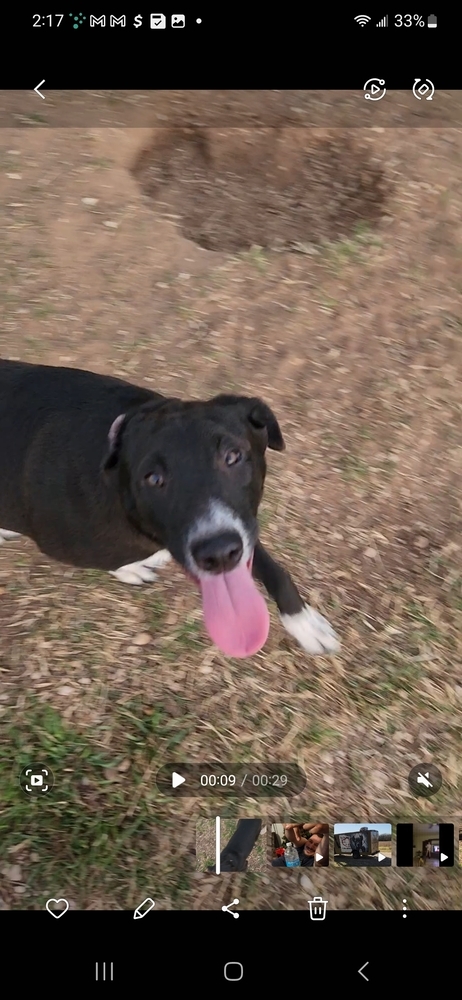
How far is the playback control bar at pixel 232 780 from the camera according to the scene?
106 inches

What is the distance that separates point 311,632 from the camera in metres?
3.26

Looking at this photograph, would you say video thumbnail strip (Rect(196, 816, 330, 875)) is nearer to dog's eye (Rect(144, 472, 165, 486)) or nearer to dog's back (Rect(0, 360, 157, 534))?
dog's eye (Rect(144, 472, 165, 486))

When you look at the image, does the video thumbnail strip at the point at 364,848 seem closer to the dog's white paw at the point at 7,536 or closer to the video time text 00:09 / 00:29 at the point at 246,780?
the video time text 00:09 / 00:29 at the point at 246,780

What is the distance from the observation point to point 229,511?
226cm

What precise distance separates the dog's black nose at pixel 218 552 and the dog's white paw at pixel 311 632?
3.69 feet

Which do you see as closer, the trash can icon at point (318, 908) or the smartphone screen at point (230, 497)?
the trash can icon at point (318, 908)

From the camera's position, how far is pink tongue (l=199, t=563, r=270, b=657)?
2438mm

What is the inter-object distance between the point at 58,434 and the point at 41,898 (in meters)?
1.92

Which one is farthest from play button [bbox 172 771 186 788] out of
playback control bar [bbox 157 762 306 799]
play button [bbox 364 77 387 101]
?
play button [bbox 364 77 387 101]

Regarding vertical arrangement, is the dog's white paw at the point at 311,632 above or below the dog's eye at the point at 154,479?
below

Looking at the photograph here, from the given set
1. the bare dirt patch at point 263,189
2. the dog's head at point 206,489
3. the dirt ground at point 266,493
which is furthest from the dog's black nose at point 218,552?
the bare dirt patch at point 263,189

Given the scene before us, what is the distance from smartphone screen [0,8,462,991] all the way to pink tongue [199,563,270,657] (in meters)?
0.01
